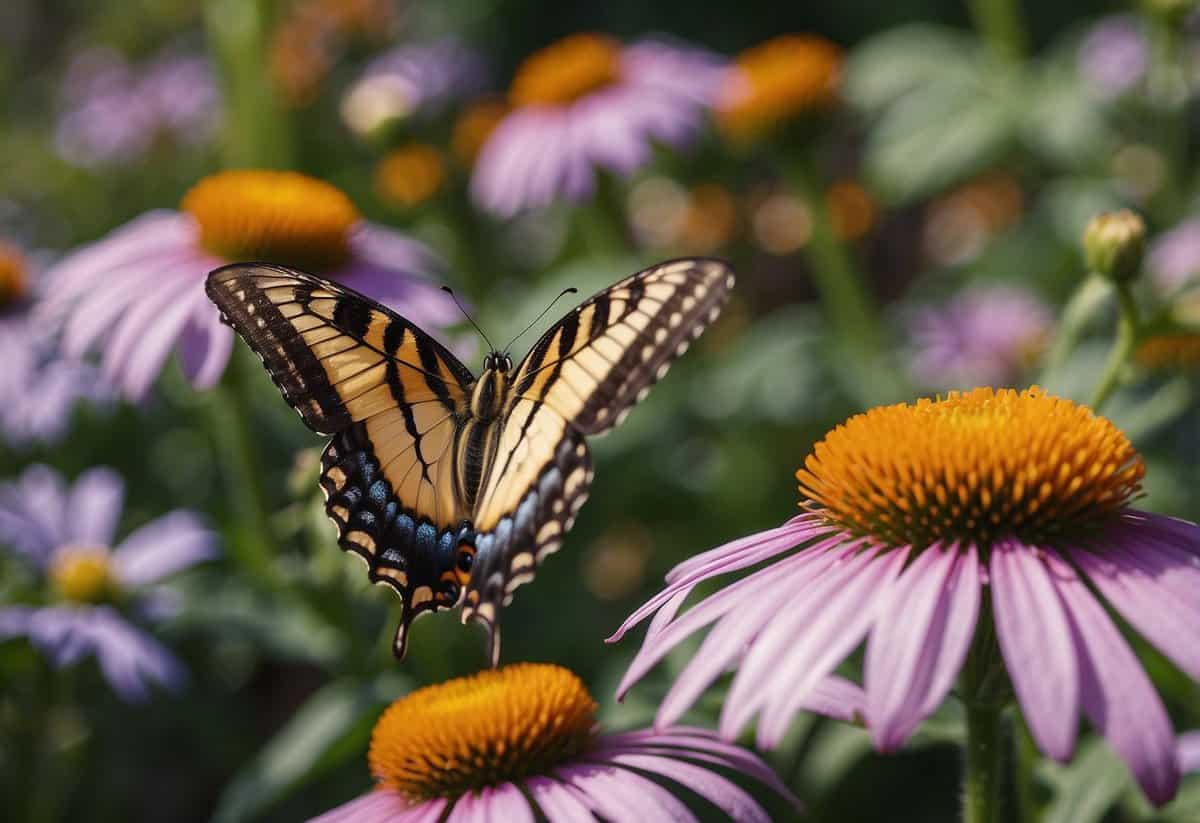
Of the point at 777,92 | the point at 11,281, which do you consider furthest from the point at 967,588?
the point at 11,281

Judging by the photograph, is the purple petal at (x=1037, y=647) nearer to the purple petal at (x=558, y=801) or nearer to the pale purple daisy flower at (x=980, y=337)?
the purple petal at (x=558, y=801)

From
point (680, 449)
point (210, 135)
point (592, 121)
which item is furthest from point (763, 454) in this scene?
point (210, 135)

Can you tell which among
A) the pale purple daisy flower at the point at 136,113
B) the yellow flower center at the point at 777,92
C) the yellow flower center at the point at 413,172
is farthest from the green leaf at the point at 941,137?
the pale purple daisy flower at the point at 136,113

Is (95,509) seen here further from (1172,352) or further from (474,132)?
(1172,352)

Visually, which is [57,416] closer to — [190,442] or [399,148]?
[190,442]

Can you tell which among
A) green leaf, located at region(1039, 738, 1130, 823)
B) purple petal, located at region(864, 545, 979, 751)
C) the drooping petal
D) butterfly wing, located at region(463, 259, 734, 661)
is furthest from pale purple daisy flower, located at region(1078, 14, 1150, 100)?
purple petal, located at region(864, 545, 979, 751)

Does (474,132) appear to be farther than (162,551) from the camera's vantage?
Yes
